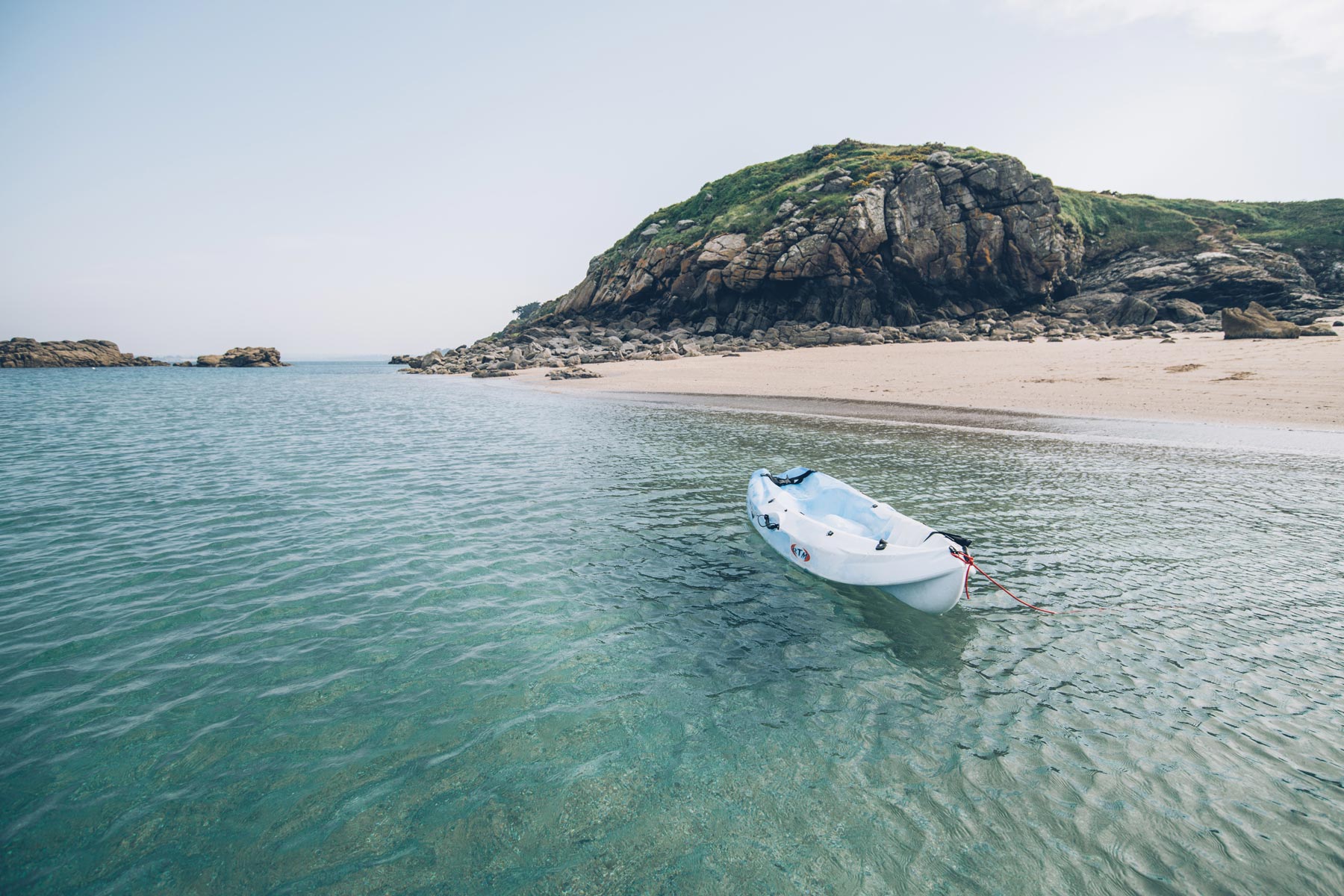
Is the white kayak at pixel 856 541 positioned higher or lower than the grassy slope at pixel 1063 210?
lower

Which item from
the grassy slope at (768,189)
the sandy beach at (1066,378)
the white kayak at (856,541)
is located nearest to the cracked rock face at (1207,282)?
the sandy beach at (1066,378)

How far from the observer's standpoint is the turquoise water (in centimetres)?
364

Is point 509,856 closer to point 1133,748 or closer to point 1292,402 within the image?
point 1133,748

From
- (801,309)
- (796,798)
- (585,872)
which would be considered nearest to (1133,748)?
(796,798)

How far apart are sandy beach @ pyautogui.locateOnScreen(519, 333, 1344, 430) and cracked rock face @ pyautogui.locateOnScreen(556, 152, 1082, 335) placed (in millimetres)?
11965

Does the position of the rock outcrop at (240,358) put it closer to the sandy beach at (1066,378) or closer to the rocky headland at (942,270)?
the rocky headland at (942,270)

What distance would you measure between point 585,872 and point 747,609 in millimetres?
4055

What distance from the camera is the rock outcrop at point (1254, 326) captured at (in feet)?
94.7

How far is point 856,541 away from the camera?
7418mm

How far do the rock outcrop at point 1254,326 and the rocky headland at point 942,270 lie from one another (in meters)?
6.54

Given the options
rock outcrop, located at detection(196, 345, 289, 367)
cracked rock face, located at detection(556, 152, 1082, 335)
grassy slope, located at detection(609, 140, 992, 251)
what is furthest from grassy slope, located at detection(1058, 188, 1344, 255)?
rock outcrop, located at detection(196, 345, 289, 367)

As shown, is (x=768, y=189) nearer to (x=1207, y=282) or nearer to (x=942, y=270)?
(x=942, y=270)

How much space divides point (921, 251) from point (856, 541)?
163ft

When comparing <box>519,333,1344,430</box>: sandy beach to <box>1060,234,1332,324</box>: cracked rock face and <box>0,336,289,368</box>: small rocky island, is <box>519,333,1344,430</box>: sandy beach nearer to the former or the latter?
<box>1060,234,1332,324</box>: cracked rock face
